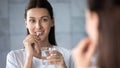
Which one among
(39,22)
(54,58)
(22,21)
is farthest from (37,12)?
(22,21)

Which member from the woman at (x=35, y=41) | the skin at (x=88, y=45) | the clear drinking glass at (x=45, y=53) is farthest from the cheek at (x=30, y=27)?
the skin at (x=88, y=45)

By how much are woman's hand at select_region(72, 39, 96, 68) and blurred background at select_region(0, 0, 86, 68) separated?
2.34 m

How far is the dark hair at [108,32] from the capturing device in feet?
1.44

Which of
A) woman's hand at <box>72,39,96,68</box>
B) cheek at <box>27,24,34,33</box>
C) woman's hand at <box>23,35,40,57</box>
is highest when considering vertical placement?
woman's hand at <box>72,39,96,68</box>

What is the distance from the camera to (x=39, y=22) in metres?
1.58

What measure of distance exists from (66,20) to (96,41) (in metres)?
2.38

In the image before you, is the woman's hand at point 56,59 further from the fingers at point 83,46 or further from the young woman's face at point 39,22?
the fingers at point 83,46

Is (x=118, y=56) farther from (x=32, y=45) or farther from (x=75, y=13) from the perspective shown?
(x=75, y=13)

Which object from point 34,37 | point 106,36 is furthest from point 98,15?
point 34,37

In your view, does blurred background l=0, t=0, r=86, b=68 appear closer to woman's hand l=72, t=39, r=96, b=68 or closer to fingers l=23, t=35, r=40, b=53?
fingers l=23, t=35, r=40, b=53

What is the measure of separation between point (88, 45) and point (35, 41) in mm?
1109

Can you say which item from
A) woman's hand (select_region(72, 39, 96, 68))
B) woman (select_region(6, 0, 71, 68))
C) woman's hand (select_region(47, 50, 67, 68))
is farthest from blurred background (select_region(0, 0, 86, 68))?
woman's hand (select_region(72, 39, 96, 68))

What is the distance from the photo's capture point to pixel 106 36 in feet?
1.45

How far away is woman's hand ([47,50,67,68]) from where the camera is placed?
148 centimetres
